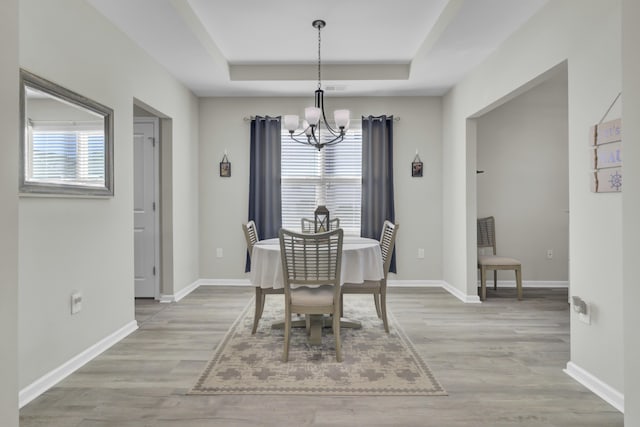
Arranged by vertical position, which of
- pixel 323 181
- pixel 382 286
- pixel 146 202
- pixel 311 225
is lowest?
pixel 382 286

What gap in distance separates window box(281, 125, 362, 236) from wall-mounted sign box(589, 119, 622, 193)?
311 centimetres

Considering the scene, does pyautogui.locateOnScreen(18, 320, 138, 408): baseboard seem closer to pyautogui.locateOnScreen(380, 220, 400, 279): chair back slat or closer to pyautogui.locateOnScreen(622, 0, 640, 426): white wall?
pyautogui.locateOnScreen(380, 220, 400, 279): chair back slat

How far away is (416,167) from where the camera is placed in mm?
5078

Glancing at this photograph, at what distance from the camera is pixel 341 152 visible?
516cm

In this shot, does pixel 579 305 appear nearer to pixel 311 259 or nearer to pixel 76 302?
pixel 311 259

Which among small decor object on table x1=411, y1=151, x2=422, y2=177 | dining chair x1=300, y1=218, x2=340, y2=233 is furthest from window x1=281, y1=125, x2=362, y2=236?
small decor object on table x1=411, y1=151, x2=422, y2=177

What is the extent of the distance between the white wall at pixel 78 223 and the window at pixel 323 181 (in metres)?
1.85

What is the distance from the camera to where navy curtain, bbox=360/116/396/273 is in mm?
5020

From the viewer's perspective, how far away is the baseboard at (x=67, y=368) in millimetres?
2117

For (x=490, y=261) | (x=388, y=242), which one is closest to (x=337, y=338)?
(x=388, y=242)

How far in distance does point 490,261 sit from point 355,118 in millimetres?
2485

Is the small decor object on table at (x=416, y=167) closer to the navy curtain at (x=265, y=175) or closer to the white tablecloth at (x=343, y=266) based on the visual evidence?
the navy curtain at (x=265, y=175)

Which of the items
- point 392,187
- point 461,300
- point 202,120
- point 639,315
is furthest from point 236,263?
point 639,315

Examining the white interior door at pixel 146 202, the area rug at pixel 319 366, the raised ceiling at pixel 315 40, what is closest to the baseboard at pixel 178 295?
the white interior door at pixel 146 202
